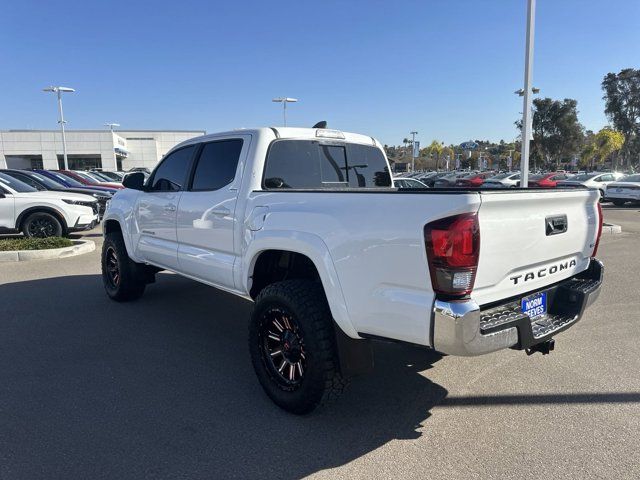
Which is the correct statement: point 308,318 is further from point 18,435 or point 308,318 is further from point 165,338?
point 165,338

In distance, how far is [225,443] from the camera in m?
2.91

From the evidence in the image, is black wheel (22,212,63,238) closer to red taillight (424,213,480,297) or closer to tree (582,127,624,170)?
A: red taillight (424,213,480,297)

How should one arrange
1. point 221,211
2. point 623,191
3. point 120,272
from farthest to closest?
point 623,191 → point 120,272 → point 221,211

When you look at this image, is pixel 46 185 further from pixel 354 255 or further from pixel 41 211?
pixel 354 255

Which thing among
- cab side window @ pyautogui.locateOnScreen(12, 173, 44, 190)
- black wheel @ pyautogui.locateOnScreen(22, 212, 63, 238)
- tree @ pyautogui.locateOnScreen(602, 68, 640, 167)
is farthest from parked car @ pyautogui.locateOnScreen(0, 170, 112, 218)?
tree @ pyautogui.locateOnScreen(602, 68, 640, 167)

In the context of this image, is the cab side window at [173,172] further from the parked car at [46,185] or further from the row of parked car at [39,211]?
the parked car at [46,185]

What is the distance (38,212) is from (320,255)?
9.81m

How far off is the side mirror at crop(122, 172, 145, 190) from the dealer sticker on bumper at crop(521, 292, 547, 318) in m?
4.14

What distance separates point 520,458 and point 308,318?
58.5 inches

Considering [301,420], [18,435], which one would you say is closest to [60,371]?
[18,435]

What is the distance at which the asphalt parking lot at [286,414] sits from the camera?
2.69 m

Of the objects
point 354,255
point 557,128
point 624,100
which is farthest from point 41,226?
point 624,100

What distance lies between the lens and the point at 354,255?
2.76 m

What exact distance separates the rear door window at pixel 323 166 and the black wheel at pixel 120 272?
9.08 feet
